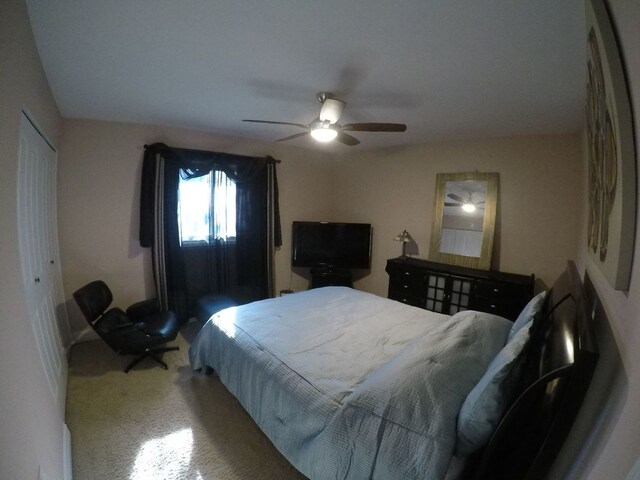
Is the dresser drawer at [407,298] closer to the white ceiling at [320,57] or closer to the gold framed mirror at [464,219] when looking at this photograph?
the gold framed mirror at [464,219]

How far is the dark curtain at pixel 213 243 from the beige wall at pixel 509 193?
1737mm

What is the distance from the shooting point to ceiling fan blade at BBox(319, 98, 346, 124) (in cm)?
188

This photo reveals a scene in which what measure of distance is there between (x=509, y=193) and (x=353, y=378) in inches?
110

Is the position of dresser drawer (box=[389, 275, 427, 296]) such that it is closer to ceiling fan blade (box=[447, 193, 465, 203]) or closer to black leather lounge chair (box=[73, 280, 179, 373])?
ceiling fan blade (box=[447, 193, 465, 203])

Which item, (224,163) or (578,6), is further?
(224,163)

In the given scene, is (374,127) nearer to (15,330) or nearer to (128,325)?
(15,330)

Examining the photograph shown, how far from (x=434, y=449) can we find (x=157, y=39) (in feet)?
7.75

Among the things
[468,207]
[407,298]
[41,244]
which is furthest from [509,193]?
[41,244]

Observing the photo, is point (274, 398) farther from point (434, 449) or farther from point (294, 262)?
point (294, 262)

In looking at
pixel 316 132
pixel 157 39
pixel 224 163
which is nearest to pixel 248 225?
pixel 224 163

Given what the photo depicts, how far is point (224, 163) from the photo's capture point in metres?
3.38

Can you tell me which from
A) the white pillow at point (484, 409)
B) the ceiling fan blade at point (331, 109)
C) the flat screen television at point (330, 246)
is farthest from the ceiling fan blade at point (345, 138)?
the white pillow at point (484, 409)

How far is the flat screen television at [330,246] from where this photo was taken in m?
4.04

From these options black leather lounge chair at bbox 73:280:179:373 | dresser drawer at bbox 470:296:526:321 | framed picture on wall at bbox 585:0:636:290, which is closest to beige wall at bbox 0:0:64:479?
black leather lounge chair at bbox 73:280:179:373
